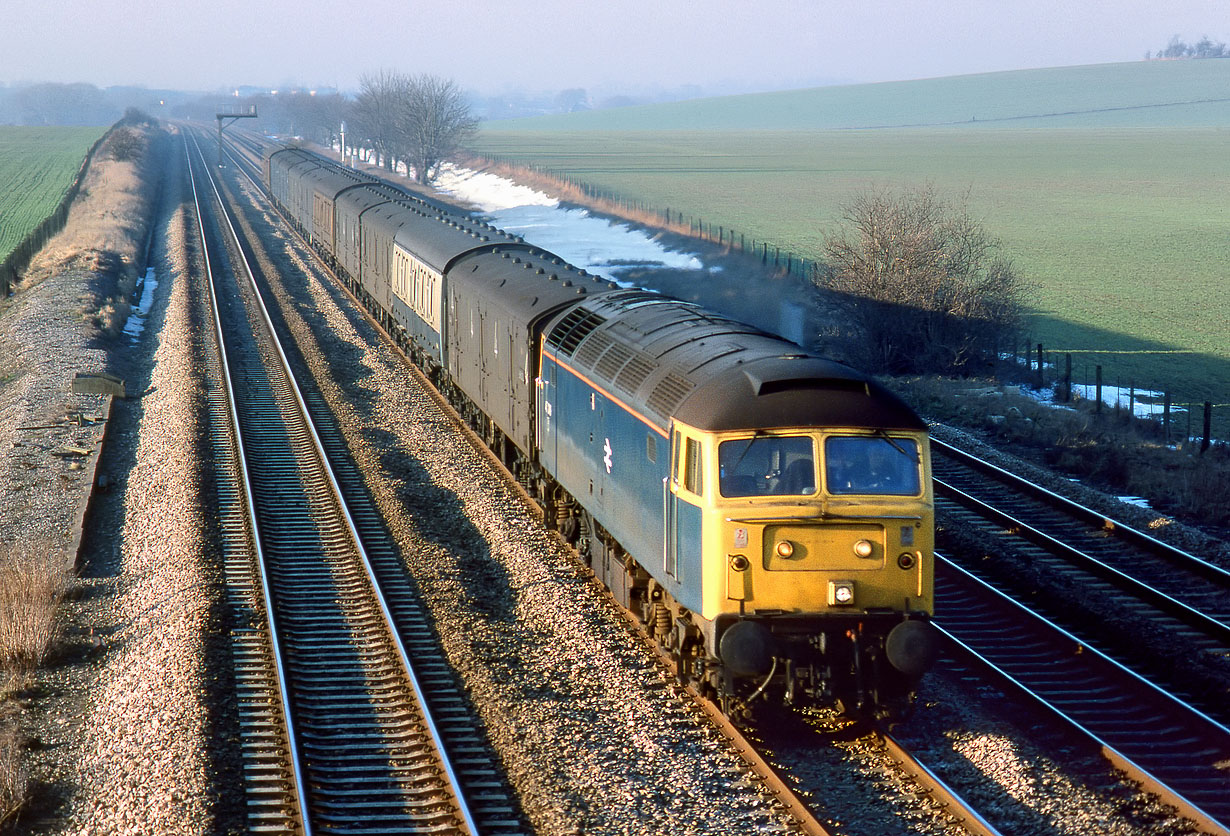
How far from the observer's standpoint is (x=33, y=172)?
3757 inches

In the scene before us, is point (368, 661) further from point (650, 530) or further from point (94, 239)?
point (94, 239)

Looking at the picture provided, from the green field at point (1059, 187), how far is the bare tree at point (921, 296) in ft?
12.2

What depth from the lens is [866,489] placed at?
33.1ft

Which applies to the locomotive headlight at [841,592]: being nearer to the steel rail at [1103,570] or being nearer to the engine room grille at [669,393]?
the engine room grille at [669,393]

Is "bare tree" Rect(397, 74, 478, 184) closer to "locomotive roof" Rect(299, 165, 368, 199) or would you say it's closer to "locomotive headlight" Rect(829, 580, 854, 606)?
"locomotive roof" Rect(299, 165, 368, 199)

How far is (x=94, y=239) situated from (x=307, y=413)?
29508 millimetres

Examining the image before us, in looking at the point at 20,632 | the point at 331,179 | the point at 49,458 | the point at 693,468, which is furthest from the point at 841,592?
the point at 331,179

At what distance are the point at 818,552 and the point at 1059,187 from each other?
268 feet

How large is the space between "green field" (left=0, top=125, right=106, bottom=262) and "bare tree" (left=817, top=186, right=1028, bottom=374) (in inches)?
1376

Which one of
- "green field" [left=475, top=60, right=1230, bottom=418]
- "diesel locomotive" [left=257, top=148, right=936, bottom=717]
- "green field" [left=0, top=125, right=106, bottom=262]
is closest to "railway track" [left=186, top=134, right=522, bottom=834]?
"diesel locomotive" [left=257, top=148, right=936, bottom=717]

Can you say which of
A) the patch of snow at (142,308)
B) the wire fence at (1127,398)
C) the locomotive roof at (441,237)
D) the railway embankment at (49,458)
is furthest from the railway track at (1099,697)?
the patch of snow at (142,308)

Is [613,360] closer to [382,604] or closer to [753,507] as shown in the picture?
[753,507]

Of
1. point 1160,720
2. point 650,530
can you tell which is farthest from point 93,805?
point 1160,720

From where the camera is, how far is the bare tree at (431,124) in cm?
8519
